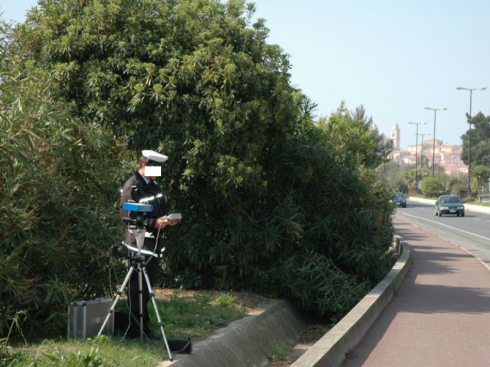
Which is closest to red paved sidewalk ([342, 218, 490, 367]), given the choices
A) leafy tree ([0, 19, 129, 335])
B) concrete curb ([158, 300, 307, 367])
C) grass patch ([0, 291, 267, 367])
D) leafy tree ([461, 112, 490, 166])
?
concrete curb ([158, 300, 307, 367])

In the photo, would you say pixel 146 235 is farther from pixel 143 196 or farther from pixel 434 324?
pixel 434 324

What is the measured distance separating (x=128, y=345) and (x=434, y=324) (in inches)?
185

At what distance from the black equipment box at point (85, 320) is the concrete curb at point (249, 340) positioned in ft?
2.94

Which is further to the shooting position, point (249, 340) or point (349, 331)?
point (249, 340)

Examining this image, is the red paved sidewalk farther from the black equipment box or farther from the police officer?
the black equipment box

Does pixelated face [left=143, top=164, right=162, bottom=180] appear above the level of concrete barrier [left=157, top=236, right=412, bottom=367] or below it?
above

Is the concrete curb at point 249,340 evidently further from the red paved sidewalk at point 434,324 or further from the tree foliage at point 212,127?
the red paved sidewalk at point 434,324

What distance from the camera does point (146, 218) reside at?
6.48m

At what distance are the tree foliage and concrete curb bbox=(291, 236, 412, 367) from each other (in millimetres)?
594

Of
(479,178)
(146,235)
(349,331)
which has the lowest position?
(349,331)

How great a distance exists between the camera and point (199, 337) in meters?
7.38

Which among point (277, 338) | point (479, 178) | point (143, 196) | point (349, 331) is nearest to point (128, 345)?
point (143, 196)

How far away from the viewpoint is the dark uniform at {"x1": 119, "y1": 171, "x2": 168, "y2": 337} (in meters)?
6.54

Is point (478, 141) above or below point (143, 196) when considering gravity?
above
